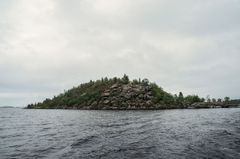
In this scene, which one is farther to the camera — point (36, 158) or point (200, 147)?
point (200, 147)

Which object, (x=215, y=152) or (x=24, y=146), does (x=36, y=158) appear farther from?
(x=215, y=152)

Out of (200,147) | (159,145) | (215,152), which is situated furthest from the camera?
(159,145)

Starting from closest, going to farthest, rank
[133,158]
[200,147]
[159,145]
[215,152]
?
1. [133,158]
2. [215,152]
3. [200,147]
4. [159,145]

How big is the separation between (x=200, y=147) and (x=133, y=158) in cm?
854

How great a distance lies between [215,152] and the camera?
A: 76.3 feet

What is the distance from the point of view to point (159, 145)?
27891 mm

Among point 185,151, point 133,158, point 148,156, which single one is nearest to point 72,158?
point 133,158

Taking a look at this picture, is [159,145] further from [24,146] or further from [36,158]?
[24,146]

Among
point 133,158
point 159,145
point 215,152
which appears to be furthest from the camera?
point 159,145

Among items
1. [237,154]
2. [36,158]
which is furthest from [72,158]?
[237,154]

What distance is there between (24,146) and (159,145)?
16.2 m

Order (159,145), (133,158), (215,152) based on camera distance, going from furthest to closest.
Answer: (159,145) < (215,152) < (133,158)

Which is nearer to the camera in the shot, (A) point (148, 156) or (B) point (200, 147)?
(A) point (148, 156)

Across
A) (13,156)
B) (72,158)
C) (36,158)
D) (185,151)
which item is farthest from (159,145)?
(13,156)
